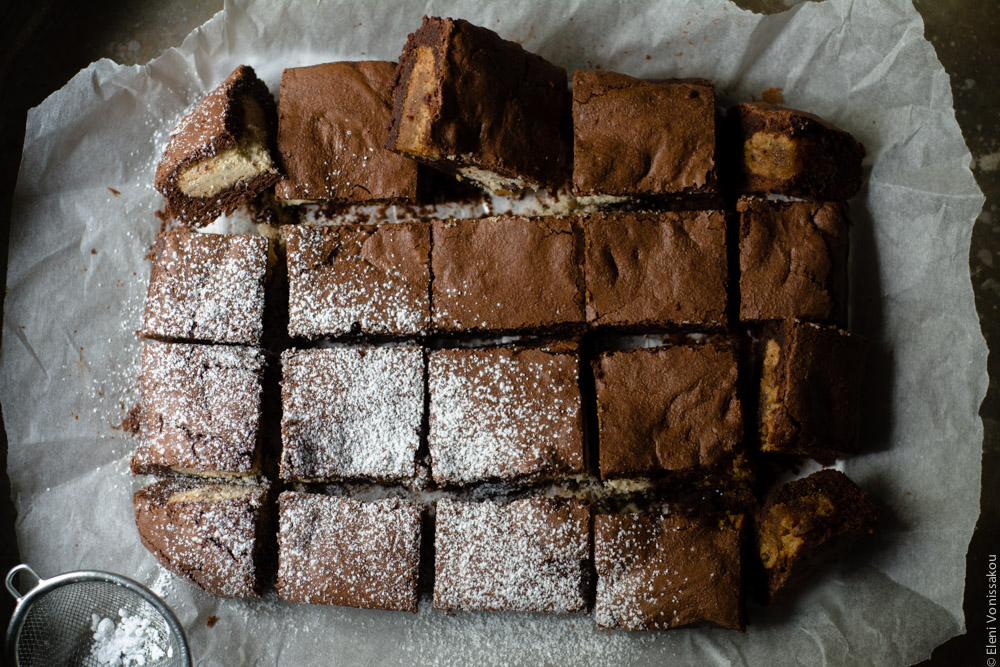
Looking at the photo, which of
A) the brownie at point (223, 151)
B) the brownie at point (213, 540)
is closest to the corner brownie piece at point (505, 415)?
the brownie at point (213, 540)

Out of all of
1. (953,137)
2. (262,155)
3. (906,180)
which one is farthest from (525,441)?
(953,137)

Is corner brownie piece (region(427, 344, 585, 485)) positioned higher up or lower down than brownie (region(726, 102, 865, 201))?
lower down

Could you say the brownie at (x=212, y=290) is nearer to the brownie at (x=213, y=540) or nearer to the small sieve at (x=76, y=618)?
the brownie at (x=213, y=540)

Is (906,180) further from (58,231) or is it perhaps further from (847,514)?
(58,231)

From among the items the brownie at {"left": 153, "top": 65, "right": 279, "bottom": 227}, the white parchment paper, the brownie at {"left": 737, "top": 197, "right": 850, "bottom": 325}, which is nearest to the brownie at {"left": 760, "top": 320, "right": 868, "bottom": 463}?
the brownie at {"left": 737, "top": 197, "right": 850, "bottom": 325}

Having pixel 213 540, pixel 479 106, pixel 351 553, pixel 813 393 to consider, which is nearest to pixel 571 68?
pixel 479 106

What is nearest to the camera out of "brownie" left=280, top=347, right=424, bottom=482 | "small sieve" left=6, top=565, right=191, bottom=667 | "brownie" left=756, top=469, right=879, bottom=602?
"brownie" left=756, top=469, right=879, bottom=602

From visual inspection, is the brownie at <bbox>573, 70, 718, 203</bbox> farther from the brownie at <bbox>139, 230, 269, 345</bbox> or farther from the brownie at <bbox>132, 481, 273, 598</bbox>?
the brownie at <bbox>132, 481, 273, 598</bbox>

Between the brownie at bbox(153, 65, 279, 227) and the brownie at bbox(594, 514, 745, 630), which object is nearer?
the brownie at bbox(594, 514, 745, 630)
